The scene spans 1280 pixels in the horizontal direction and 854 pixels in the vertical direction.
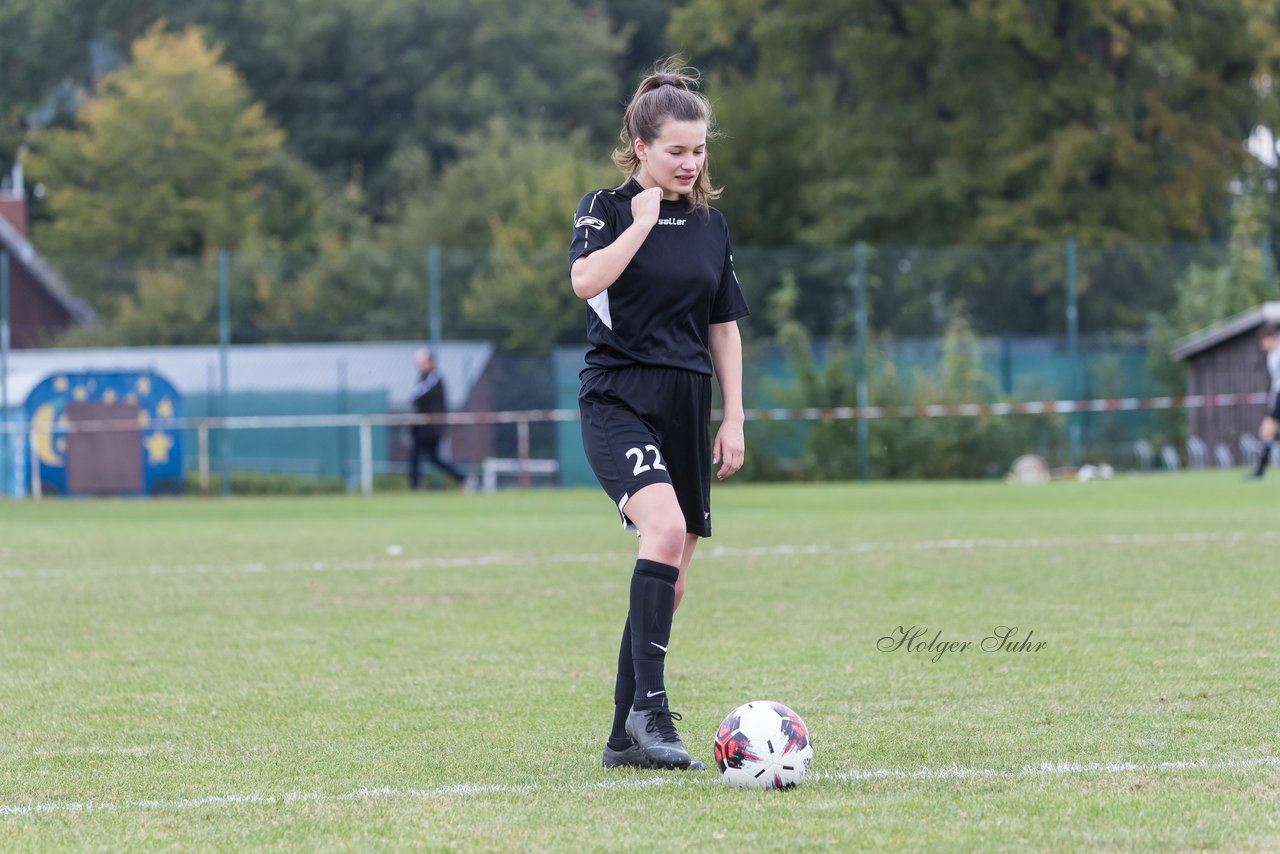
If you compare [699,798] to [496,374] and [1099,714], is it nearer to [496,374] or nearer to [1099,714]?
[1099,714]

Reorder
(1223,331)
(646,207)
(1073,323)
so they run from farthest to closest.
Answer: (1073,323), (1223,331), (646,207)

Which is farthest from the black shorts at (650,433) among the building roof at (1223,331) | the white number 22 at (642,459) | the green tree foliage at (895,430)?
the building roof at (1223,331)

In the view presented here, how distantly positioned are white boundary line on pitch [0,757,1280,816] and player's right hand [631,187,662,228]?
1.50 meters

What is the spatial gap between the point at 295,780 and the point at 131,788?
1.37 ft

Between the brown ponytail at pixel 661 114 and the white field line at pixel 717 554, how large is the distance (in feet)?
21.8

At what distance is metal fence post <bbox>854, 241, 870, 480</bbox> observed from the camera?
25344mm

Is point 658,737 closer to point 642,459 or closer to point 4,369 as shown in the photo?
point 642,459

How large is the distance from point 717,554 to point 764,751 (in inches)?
312

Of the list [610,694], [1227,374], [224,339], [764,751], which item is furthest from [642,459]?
[1227,374]

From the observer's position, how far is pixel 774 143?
138 ft

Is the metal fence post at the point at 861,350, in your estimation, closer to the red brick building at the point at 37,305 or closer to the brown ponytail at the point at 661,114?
the red brick building at the point at 37,305

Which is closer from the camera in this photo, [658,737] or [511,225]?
[658,737]

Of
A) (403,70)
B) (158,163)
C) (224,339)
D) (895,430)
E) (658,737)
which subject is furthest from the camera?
(403,70)

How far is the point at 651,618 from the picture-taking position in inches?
198
